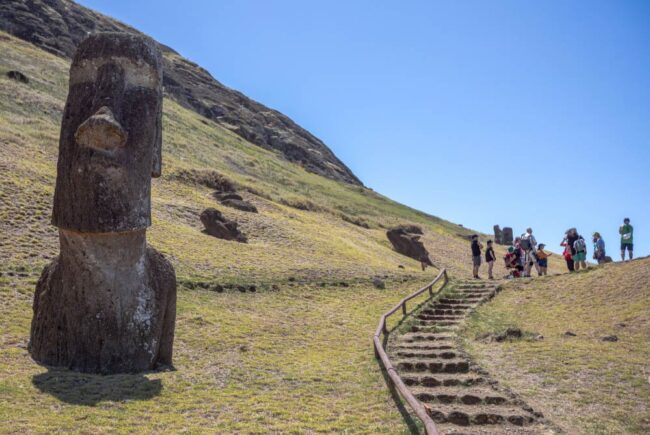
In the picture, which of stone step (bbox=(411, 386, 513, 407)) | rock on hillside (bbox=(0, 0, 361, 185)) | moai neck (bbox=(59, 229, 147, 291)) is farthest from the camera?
rock on hillside (bbox=(0, 0, 361, 185))

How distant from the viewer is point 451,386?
38.8 ft

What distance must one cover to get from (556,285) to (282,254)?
13481mm

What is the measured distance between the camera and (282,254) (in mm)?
30891

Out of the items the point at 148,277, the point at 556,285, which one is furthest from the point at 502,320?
the point at 148,277

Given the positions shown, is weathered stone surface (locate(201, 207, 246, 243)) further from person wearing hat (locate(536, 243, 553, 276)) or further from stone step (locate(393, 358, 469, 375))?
stone step (locate(393, 358, 469, 375))

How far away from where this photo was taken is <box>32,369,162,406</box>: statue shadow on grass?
9.93 metres

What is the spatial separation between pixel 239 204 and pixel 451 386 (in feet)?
103

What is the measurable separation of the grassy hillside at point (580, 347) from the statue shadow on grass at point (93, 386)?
6649 millimetres

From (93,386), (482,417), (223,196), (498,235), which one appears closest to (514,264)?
(482,417)

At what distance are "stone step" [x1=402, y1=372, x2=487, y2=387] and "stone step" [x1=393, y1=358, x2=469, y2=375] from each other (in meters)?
0.50

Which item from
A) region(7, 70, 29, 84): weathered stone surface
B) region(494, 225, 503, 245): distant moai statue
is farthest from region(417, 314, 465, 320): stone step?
region(494, 225, 503, 245): distant moai statue

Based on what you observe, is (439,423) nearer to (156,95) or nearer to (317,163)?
(156,95)

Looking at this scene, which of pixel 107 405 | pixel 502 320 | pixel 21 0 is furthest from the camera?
pixel 21 0

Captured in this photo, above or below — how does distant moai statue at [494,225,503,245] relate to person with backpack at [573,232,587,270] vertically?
above
